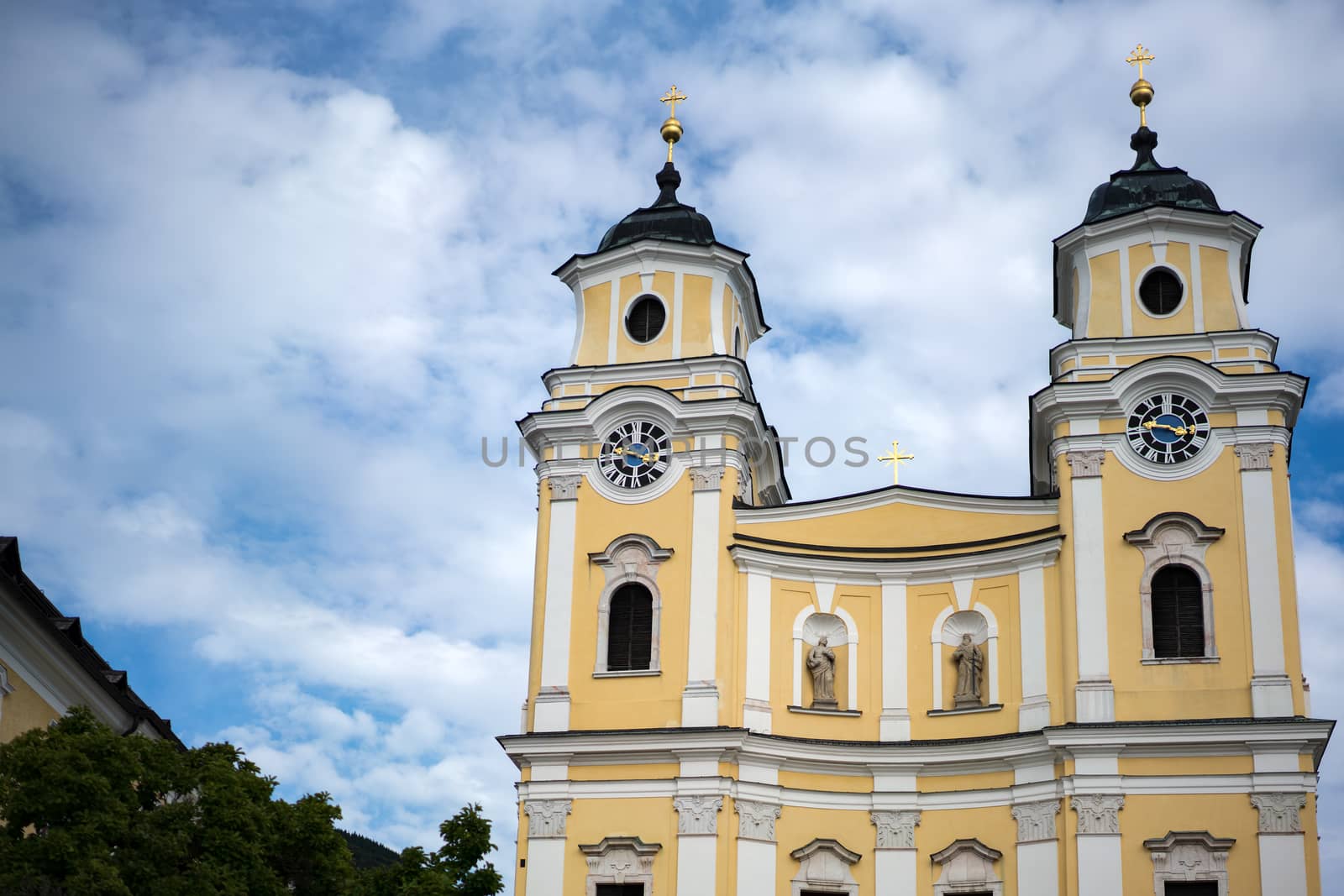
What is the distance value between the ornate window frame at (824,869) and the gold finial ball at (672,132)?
15575 mm

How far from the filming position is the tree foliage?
72.9 feet

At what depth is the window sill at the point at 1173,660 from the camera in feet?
96.2

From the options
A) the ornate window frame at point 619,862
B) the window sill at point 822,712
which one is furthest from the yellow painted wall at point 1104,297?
the ornate window frame at point 619,862

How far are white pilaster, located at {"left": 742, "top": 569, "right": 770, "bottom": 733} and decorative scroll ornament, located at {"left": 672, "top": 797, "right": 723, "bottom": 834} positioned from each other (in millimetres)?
1640

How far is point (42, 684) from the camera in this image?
28.2m

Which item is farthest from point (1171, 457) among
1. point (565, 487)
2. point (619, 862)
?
point (619, 862)

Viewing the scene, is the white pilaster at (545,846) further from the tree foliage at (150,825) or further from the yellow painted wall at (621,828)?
the tree foliage at (150,825)

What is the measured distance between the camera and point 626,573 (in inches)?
1268

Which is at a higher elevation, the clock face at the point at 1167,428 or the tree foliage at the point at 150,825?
the clock face at the point at 1167,428

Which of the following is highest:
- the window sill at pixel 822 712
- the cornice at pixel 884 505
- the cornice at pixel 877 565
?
the cornice at pixel 884 505

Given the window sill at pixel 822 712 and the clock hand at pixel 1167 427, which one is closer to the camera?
the clock hand at pixel 1167 427

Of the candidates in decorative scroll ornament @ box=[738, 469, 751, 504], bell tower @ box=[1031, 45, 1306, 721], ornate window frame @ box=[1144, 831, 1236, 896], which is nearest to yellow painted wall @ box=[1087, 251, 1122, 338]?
bell tower @ box=[1031, 45, 1306, 721]

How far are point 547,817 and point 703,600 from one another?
15.6 feet

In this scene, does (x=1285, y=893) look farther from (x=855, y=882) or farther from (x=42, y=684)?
(x=42, y=684)
